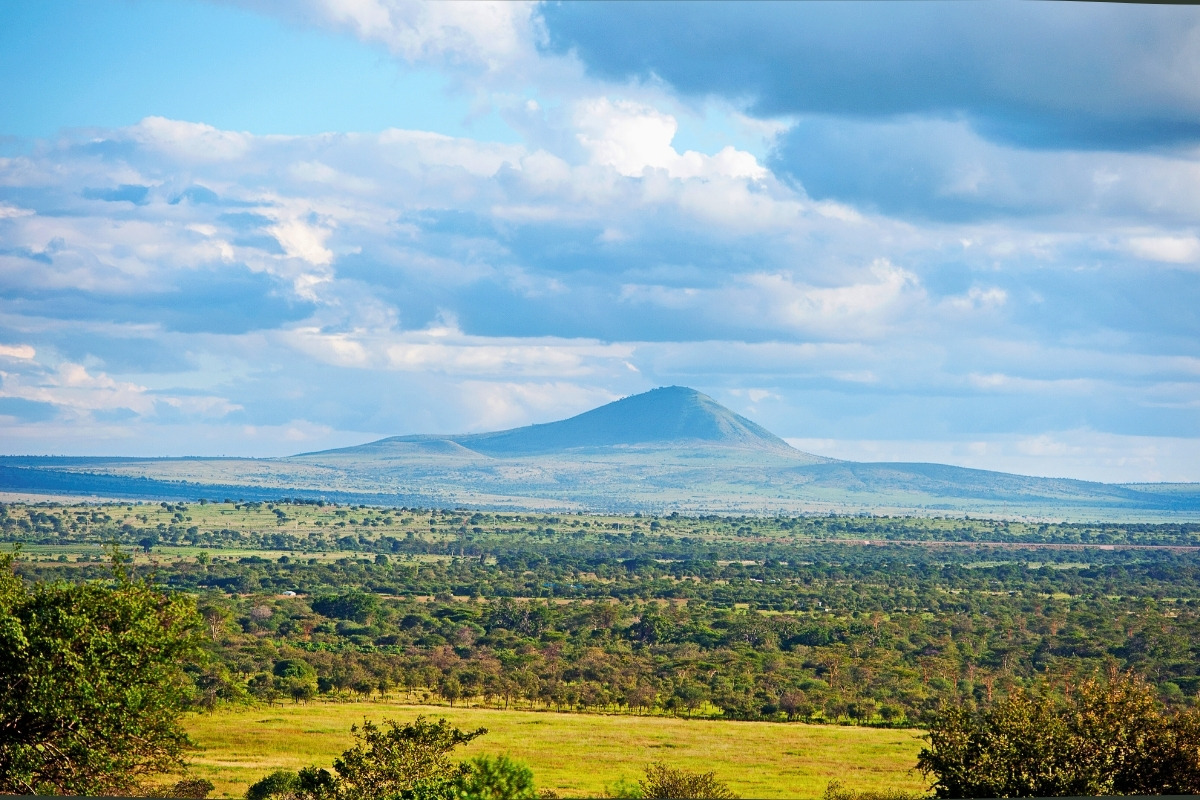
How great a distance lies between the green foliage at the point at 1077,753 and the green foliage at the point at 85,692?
13082mm

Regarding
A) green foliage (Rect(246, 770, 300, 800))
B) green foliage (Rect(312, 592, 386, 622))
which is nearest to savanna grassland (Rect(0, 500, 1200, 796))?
green foliage (Rect(312, 592, 386, 622))

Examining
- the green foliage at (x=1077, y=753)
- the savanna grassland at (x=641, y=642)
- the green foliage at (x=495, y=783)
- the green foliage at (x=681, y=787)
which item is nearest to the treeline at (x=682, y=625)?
the savanna grassland at (x=641, y=642)

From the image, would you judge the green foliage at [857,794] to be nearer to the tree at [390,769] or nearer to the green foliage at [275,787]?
the tree at [390,769]

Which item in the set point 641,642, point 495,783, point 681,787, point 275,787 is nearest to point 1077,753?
point 495,783

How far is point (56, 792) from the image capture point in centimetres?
2059

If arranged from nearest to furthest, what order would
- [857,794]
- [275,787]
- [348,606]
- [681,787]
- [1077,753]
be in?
[1077,753]
[681,787]
[275,787]
[857,794]
[348,606]

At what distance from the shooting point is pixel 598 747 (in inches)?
1636

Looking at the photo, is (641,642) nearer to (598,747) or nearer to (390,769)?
(598,747)

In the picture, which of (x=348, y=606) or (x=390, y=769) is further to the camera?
(x=348, y=606)

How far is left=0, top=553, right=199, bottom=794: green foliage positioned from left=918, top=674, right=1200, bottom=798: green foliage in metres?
13.1

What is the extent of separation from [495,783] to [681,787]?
24.7ft

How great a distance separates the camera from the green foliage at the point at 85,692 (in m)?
20.4

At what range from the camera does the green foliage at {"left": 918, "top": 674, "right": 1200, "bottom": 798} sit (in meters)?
22.4

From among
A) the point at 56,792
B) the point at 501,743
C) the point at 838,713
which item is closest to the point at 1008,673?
the point at 838,713
